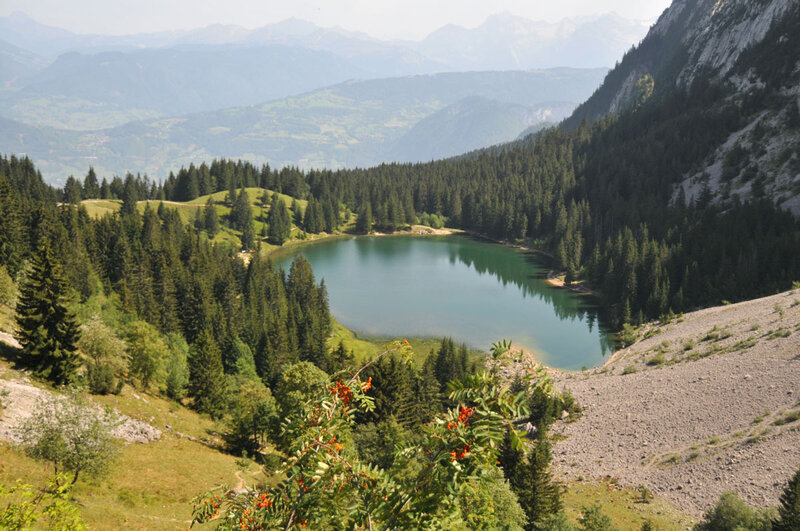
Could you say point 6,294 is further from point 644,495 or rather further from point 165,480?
point 644,495

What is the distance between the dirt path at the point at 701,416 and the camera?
136 ft

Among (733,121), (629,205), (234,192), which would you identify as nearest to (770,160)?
(733,121)

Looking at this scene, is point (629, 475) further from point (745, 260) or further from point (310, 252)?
point (310, 252)

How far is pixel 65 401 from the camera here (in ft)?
89.8

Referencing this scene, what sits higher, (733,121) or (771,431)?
(733,121)

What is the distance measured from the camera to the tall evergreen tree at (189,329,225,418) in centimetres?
5425

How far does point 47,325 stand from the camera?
4041cm

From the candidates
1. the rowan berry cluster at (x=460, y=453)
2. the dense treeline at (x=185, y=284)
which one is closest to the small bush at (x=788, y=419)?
the rowan berry cluster at (x=460, y=453)

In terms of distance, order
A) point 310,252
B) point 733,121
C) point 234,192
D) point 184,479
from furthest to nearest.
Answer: point 234,192 → point 310,252 → point 733,121 → point 184,479

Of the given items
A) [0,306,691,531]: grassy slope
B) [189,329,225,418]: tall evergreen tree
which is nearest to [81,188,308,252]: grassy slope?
[189,329,225,418]: tall evergreen tree

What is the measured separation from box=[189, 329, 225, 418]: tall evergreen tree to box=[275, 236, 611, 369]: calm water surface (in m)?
46.5

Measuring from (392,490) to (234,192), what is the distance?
20006 centimetres

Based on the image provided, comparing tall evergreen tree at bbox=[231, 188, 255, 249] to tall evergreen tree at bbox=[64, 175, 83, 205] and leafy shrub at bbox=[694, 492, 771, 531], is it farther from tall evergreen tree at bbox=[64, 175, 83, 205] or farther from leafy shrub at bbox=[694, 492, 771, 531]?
leafy shrub at bbox=[694, 492, 771, 531]

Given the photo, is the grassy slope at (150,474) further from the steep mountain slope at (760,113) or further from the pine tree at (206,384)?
the steep mountain slope at (760,113)
